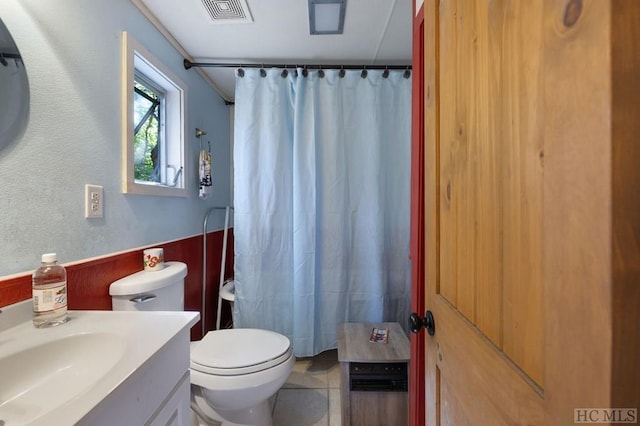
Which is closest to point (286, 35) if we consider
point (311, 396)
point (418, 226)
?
point (418, 226)

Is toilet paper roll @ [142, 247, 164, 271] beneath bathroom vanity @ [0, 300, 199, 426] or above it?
above

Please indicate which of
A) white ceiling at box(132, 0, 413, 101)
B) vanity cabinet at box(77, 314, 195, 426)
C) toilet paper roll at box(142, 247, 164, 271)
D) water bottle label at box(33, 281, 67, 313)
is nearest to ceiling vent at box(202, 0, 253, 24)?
white ceiling at box(132, 0, 413, 101)

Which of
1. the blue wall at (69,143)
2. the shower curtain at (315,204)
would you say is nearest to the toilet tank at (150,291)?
the blue wall at (69,143)

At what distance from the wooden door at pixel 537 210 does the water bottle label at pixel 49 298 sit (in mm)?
1041

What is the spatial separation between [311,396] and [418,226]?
1.27 m

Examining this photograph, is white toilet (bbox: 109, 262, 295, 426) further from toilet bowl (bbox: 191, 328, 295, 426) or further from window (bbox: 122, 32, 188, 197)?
window (bbox: 122, 32, 188, 197)

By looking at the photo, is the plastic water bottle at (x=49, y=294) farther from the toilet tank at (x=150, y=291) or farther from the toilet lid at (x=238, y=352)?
the toilet lid at (x=238, y=352)

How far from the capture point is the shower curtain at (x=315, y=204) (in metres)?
1.71

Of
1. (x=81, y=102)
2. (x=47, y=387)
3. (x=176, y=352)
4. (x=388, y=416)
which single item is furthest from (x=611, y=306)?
(x=81, y=102)

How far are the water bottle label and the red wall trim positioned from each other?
73 millimetres

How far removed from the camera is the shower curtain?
5.61 ft

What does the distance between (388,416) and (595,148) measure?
138cm

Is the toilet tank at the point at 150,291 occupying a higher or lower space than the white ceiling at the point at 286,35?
lower

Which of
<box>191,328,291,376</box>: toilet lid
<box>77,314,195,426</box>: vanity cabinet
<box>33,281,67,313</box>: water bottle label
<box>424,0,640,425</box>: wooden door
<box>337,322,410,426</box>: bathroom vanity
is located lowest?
<box>337,322,410,426</box>: bathroom vanity
